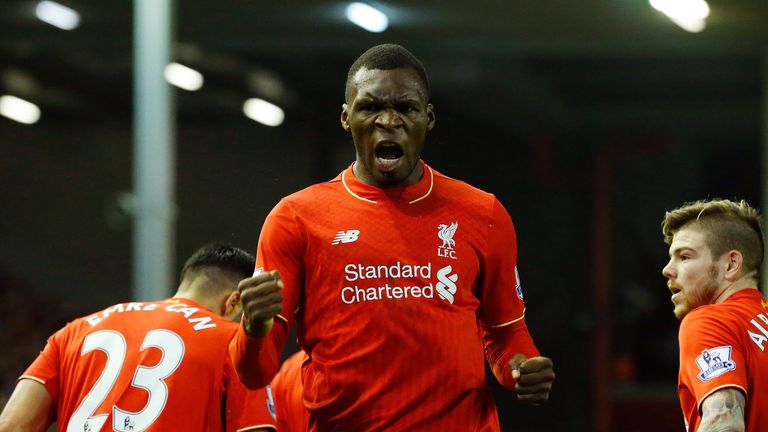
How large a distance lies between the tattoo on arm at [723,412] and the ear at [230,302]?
1418mm

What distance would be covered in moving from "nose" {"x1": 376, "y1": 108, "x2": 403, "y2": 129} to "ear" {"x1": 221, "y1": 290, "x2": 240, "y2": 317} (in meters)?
1.01

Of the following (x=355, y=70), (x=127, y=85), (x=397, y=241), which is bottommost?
(x=397, y=241)

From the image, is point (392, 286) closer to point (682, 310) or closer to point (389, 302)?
point (389, 302)

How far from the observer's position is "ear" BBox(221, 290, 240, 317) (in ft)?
11.0

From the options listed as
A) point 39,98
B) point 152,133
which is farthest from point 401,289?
point 39,98

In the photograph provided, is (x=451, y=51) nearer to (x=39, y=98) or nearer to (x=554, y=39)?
(x=554, y=39)

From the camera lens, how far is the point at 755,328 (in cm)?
271

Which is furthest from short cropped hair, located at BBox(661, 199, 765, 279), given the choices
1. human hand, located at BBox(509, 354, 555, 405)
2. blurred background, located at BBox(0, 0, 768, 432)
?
blurred background, located at BBox(0, 0, 768, 432)

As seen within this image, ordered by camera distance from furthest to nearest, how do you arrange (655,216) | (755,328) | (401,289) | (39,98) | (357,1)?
(655,216)
(39,98)
(357,1)
(755,328)
(401,289)

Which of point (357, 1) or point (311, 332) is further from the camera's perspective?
point (357, 1)

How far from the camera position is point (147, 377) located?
3.06 m

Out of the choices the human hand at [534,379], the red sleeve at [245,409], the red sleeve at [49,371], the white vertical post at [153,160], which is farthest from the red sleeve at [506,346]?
the white vertical post at [153,160]

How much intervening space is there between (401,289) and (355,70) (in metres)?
0.54

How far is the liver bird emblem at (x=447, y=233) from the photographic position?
2582 mm
